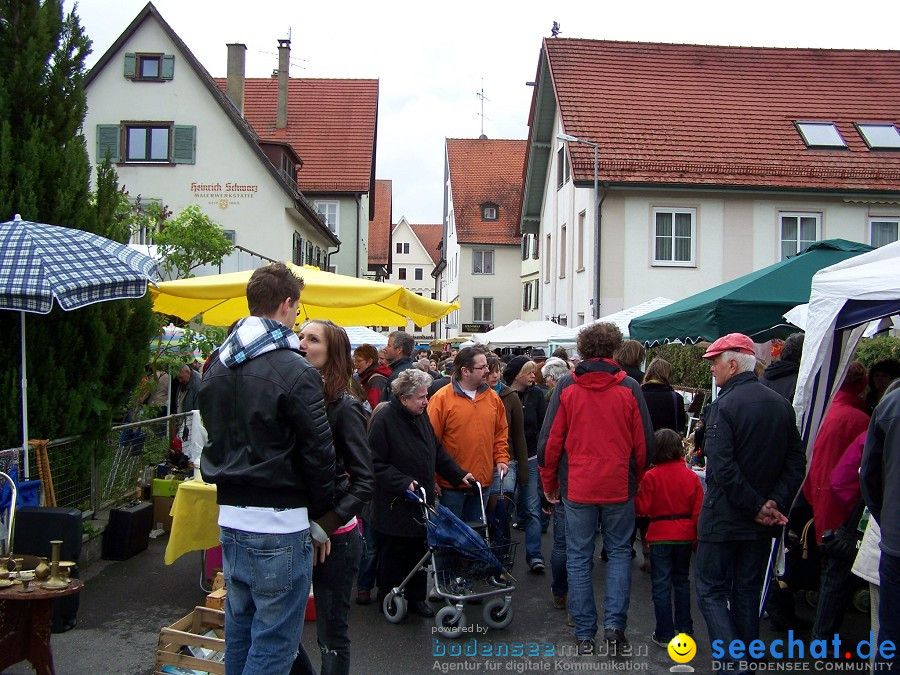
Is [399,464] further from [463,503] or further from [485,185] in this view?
[485,185]

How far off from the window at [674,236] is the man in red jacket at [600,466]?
18310 millimetres

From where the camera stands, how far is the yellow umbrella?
783cm

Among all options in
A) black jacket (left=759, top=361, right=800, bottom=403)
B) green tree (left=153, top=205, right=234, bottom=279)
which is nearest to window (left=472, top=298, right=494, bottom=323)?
green tree (left=153, top=205, right=234, bottom=279)

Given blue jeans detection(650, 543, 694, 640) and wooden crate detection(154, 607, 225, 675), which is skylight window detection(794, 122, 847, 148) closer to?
blue jeans detection(650, 543, 694, 640)

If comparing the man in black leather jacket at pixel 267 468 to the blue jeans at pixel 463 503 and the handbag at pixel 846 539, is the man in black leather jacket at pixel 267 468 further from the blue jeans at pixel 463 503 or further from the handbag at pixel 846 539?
the handbag at pixel 846 539

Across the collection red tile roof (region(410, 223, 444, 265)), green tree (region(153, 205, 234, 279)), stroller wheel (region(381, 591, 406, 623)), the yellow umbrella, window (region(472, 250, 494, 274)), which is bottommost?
stroller wheel (region(381, 591, 406, 623))

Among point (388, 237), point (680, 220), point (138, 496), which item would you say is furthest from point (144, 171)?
point (388, 237)

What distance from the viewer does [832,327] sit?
549cm

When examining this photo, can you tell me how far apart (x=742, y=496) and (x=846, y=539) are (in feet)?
3.05

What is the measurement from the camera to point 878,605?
454 cm

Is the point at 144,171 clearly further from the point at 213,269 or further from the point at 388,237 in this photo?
the point at 388,237

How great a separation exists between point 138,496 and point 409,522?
3.79 m

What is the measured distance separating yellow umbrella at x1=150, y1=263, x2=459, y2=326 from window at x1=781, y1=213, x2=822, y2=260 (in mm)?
16103

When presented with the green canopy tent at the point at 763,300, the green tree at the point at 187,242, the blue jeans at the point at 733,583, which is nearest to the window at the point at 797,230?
the green canopy tent at the point at 763,300
